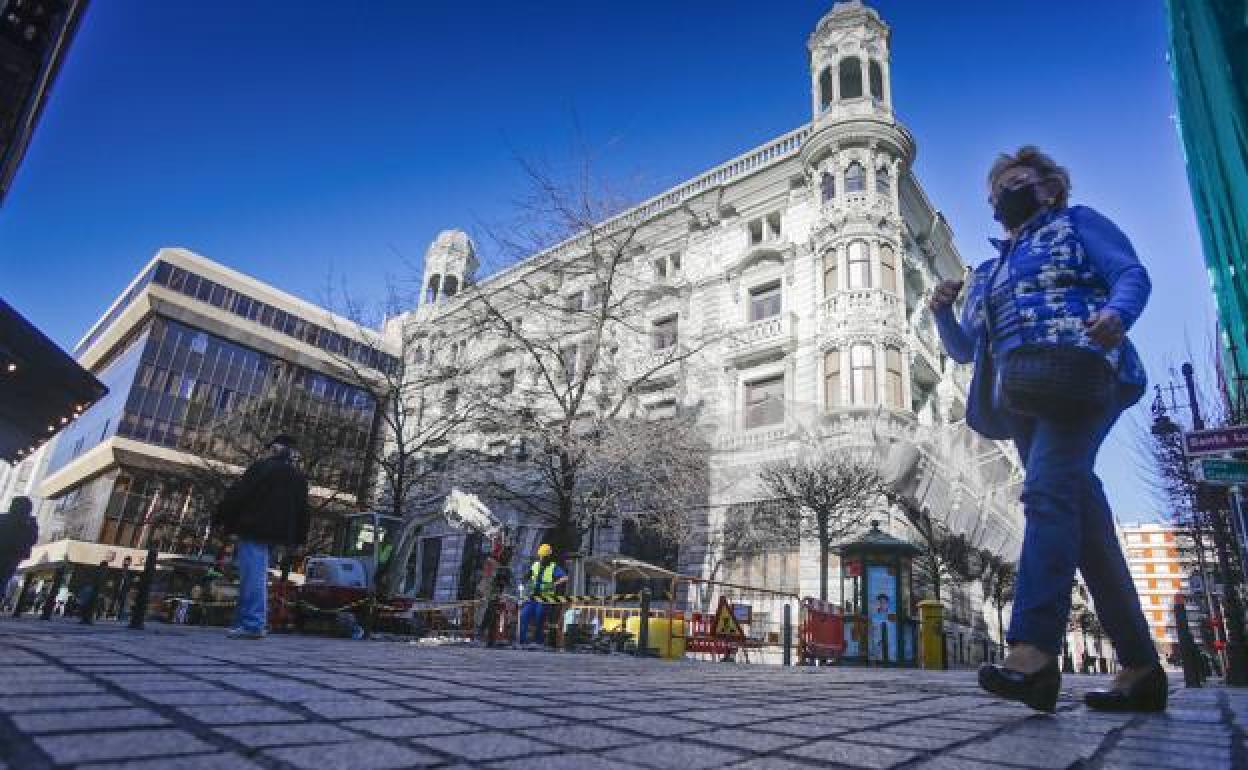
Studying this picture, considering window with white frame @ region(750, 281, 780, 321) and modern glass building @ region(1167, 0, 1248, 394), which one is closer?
modern glass building @ region(1167, 0, 1248, 394)

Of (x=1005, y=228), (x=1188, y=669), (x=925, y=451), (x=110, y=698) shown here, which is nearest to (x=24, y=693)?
(x=110, y=698)

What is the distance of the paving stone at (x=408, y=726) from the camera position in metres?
1.39

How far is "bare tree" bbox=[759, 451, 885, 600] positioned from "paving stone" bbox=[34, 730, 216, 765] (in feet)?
48.5

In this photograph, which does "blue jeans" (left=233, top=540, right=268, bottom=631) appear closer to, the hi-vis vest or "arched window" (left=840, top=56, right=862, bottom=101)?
the hi-vis vest

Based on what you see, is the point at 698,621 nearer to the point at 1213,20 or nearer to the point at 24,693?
the point at 1213,20

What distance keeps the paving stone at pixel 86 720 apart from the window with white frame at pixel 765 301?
21767 mm

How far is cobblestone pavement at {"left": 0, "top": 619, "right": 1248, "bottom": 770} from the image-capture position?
1.14m

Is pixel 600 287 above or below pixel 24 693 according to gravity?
above

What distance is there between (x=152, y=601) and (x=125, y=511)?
18.7 m

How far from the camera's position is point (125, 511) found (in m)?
34.9

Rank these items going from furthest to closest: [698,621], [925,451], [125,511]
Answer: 1. [125,511]
2. [925,451]
3. [698,621]

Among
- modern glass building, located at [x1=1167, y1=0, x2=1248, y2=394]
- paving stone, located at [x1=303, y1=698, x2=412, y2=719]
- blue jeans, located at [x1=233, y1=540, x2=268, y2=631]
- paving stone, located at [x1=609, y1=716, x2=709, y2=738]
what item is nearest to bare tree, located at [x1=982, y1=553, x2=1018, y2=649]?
modern glass building, located at [x1=1167, y1=0, x2=1248, y2=394]

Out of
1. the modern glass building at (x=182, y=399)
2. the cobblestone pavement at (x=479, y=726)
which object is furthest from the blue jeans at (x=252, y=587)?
the modern glass building at (x=182, y=399)

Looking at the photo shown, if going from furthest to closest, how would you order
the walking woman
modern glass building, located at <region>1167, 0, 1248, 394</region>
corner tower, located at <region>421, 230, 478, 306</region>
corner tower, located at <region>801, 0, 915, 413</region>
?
corner tower, located at <region>421, 230, 478, 306</region> → corner tower, located at <region>801, 0, 915, 413</region> → modern glass building, located at <region>1167, 0, 1248, 394</region> → the walking woman
